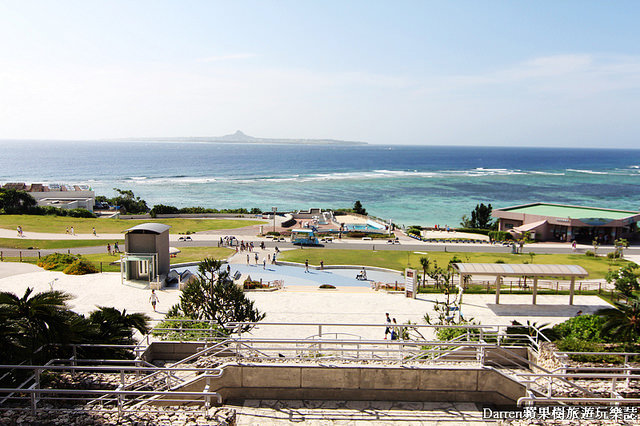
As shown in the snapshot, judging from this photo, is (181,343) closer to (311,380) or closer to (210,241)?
(311,380)

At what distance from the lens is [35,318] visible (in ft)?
31.6

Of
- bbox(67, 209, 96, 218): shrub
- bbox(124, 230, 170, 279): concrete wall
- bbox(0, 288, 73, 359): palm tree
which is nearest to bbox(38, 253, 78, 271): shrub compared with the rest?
bbox(124, 230, 170, 279): concrete wall

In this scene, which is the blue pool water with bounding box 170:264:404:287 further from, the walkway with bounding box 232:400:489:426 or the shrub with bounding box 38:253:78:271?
the walkway with bounding box 232:400:489:426

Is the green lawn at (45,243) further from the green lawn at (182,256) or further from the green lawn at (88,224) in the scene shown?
the green lawn at (88,224)

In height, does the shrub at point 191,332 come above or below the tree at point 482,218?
above

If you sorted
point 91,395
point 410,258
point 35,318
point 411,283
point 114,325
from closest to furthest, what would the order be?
point 35,318
point 91,395
point 114,325
point 411,283
point 410,258

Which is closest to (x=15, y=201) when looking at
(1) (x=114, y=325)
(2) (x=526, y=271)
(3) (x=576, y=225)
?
(1) (x=114, y=325)

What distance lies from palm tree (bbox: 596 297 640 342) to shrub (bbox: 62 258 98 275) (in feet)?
93.5

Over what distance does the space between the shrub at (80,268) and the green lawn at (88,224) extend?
1728 centimetres

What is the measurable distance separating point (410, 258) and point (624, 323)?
83.8ft

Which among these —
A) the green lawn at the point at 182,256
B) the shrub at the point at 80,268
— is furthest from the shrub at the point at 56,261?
the green lawn at the point at 182,256

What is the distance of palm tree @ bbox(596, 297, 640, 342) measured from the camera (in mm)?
13294

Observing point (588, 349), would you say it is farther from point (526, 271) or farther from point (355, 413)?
point (526, 271)

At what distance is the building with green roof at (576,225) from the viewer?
162ft
